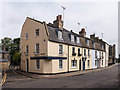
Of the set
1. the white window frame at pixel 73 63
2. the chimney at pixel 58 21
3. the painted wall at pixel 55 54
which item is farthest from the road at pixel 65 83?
the chimney at pixel 58 21

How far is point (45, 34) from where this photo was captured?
672 inches

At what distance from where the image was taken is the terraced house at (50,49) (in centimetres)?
1691

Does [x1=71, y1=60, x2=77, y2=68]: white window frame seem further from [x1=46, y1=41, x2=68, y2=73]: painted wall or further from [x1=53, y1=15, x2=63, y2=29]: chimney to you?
[x1=53, y1=15, x2=63, y2=29]: chimney

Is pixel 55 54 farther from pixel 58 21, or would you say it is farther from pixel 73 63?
pixel 58 21

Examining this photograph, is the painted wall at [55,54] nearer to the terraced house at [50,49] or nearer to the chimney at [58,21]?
the terraced house at [50,49]

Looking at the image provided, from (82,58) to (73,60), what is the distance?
→ 3314 millimetres

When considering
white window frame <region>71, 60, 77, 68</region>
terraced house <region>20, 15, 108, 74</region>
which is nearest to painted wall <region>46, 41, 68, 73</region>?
terraced house <region>20, 15, 108, 74</region>

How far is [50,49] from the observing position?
1698 cm

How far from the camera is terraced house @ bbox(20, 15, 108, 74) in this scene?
1691cm

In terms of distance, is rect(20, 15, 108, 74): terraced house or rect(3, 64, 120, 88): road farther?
rect(20, 15, 108, 74): terraced house

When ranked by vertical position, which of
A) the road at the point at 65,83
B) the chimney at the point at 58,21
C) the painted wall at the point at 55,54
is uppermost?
the chimney at the point at 58,21

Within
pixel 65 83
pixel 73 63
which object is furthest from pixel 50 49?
pixel 65 83

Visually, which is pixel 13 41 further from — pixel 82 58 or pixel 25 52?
pixel 82 58

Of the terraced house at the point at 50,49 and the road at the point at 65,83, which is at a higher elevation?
the terraced house at the point at 50,49
